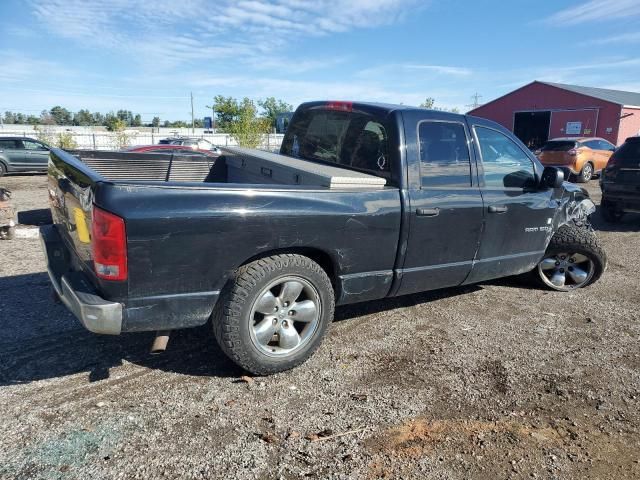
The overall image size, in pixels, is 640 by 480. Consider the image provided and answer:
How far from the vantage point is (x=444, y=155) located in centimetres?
393

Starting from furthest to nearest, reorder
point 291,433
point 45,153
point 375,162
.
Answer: point 45,153 < point 375,162 < point 291,433

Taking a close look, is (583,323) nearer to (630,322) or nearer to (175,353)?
(630,322)

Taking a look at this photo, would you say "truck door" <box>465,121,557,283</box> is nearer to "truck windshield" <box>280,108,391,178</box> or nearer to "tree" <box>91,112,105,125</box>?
"truck windshield" <box>280,108,391,178</box>

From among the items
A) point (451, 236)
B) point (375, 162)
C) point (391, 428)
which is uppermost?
point (375, 162)

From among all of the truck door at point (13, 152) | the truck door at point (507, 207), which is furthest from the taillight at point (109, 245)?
the truck door at point (13, 152)

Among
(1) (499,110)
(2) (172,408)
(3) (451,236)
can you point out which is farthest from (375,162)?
(1) (499,110)

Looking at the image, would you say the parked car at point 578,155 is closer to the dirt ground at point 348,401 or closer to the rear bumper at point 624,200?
the rear bumper at point 624,200

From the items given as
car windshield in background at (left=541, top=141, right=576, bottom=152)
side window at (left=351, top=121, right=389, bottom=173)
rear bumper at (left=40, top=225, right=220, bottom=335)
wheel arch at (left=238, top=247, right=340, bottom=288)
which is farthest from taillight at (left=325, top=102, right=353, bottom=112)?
car windshield in background at (left=541, top=141, right=576, bottom=152)

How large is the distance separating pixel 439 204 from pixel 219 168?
240 cm

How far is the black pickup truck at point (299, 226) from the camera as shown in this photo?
2746 mm

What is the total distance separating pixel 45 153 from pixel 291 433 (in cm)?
1833

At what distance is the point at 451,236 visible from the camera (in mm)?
3928

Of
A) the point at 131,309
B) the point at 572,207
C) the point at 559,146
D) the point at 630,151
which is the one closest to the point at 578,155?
the point at 559,146

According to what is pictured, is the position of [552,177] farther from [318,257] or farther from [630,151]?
[630,151]
